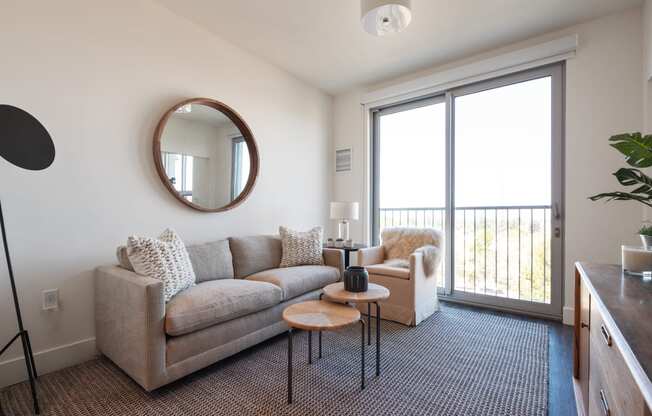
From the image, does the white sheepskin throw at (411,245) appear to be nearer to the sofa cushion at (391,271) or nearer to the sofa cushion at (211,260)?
the sofa cushion at (391,271)

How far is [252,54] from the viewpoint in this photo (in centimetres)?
321

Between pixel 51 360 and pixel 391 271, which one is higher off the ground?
pixel 391 271

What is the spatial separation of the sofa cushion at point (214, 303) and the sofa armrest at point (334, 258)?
3.00 ft

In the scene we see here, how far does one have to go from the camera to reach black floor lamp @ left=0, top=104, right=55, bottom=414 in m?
1.51

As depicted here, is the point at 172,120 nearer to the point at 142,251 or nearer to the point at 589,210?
the point at 142,251

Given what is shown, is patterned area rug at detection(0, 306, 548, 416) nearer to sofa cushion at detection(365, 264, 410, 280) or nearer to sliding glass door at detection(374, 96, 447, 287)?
sofa cushion at detection(365, 264, 410, 280)

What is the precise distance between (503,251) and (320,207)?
86.7 inches

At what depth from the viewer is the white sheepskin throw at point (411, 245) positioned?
111 inches

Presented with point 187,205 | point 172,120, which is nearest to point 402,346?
point 187,205

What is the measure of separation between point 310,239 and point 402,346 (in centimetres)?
131

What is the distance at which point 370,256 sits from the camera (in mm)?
3113

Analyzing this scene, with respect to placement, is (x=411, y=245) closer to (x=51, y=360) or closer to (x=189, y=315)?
(x=189, y=315)

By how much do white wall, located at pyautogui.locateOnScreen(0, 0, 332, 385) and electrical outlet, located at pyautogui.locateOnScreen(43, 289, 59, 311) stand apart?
0.09 feet

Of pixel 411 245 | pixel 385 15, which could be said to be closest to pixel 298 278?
pixel 411 245
